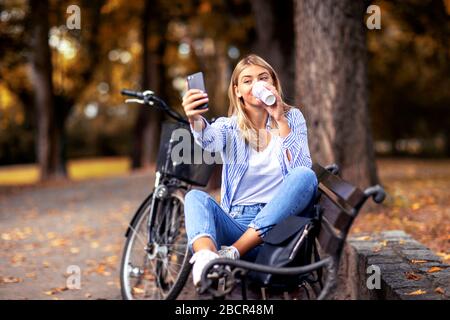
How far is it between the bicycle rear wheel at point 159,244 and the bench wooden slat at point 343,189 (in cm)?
129

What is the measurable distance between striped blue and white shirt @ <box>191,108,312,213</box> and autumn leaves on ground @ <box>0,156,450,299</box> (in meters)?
1.76

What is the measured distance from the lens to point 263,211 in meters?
3.18

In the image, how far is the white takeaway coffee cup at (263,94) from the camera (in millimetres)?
3326

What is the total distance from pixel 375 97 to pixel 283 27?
15372mm

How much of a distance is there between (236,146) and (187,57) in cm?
2181

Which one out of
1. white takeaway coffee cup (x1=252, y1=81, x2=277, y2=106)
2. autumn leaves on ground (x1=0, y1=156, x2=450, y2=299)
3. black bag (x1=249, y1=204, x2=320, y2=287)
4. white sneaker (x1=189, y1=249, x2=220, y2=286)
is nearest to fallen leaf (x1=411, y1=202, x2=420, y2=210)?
autumn leaves on ground (x1=0, y1=156, x2=450, y2=299)

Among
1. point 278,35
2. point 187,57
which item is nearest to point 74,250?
point 278,35

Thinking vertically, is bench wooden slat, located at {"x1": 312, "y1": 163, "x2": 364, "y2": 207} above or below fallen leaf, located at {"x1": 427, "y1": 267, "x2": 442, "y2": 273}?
above

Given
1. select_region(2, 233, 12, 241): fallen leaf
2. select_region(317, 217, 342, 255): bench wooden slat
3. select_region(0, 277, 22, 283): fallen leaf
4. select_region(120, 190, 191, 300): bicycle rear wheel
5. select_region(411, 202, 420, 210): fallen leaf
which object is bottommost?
select_region(2, 233, 12, 241): fallen leaf

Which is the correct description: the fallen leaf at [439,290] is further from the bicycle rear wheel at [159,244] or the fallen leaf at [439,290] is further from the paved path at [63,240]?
the paved path at [63,240]

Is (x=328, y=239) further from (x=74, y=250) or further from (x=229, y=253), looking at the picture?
(x=74, y=250)

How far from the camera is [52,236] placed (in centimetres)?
786

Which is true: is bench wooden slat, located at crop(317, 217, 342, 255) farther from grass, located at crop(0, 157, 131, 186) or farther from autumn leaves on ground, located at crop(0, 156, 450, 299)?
grass, located at crop(0, 157, 131, 186)

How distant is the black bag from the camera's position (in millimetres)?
2949
